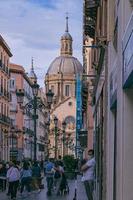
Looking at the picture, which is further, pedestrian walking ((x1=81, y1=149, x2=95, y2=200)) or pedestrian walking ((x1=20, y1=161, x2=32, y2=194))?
pedestrian walking ((x1=20, y1=161, x2=32, y2=194))

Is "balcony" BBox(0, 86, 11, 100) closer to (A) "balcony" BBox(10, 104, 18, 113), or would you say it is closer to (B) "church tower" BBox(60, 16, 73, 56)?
(A) "balcony" BBox(10, 104, 18, 113)

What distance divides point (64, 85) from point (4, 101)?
9108 cm

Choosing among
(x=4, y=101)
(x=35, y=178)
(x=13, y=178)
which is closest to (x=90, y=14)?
(x=35, y=178)

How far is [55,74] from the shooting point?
177500 mm

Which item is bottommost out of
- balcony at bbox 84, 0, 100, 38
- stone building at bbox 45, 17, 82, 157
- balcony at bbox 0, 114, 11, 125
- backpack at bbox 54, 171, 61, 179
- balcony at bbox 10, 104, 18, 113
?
backpack at bbox 54, 171, 61, 179

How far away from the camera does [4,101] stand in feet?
276

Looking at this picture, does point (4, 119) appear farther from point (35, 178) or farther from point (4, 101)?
point (35, 178)

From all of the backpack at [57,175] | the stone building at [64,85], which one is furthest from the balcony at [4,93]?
the stone building at [64,85]

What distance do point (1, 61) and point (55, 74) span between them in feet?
320

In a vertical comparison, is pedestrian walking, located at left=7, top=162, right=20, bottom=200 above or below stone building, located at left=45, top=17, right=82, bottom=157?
below

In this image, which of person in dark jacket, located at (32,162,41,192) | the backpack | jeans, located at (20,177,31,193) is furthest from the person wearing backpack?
jeans, located at (20,177,31,193)

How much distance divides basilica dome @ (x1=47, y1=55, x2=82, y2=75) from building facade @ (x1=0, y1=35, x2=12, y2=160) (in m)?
91.6

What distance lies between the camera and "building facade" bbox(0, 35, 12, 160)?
81287 millimetres

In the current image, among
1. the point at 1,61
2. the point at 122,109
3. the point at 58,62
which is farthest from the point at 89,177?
the point at 58,62
